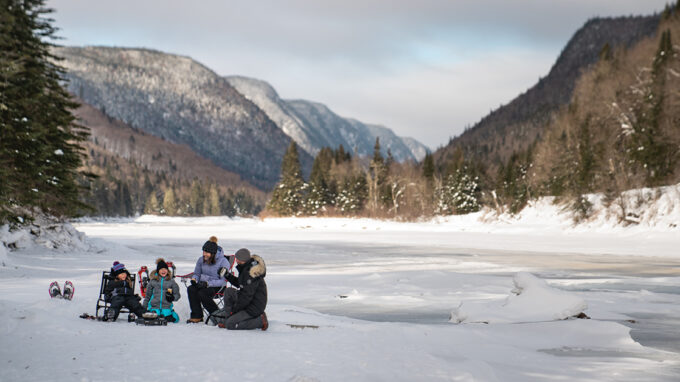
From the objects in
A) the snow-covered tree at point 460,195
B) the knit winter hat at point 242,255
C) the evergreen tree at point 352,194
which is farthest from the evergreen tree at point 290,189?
the knit winter hat at point 242,255

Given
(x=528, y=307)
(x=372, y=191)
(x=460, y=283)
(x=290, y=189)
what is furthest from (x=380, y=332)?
(x=290, y=189)

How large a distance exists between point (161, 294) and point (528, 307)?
6.46 metres

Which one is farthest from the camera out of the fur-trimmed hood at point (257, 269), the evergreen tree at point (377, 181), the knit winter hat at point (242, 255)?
the evergreen tree at point (377, 181)

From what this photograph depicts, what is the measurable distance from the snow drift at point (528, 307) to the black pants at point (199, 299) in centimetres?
440

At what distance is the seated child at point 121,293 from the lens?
317 inches

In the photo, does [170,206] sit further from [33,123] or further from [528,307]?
[528,307]

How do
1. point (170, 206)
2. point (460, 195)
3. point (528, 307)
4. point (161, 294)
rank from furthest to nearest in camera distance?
point (170, 206) → point (460, 195) → point (528, 307) → point (161, 294)

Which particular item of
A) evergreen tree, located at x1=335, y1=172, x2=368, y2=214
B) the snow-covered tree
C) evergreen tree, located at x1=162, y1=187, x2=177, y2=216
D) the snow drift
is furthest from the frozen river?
evergreen tree, located at x1=162, y1=187, x2=177, y2=216

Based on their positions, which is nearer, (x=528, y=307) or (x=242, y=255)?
(x=242, y=255)

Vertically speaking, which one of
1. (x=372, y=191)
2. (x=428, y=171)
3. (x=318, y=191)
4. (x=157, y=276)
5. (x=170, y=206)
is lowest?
(x=157, y=276)

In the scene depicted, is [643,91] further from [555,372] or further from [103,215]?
[103,215]

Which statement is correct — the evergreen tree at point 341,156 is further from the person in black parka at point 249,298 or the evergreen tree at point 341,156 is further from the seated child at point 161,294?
the person in black parka at point 249,298

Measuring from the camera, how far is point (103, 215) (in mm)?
124625

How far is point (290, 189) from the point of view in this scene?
8031 cm
